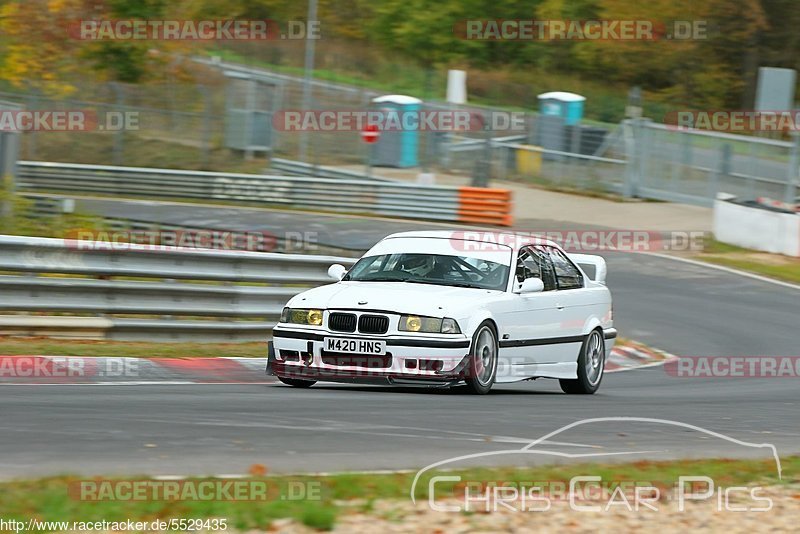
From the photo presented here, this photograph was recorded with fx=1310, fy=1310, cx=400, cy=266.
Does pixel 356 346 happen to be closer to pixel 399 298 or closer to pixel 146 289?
pixel 399 298

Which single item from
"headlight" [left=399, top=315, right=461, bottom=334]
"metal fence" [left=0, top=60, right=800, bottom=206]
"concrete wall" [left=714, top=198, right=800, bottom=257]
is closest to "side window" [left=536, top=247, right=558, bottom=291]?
"headlight" [left=399, top=315, right=461, bottom=334]

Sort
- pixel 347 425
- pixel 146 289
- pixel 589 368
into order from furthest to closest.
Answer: pixel 146 289
pixel 589 368
pixel 347 425

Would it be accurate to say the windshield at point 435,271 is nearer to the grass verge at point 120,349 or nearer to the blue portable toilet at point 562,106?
the grass verge at point 120,349

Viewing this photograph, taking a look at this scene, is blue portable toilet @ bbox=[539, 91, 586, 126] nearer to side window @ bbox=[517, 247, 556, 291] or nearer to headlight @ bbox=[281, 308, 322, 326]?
side window @ bbox=[517, 247, 556, 291]

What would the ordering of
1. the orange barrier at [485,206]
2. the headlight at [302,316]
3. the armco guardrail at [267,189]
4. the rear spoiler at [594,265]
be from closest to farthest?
the headlight at [302,316] < the rear spoiler at [594,265] < the orange barrier at [485,206] < the armco guardrail at [267,189]

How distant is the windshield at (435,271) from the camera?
10859mm

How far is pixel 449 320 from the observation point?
32.5 ft

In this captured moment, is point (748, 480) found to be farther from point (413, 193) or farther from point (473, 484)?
point (413, 193)

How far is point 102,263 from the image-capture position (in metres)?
12.8

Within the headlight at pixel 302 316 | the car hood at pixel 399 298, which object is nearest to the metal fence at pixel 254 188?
the car hood at pixel 399 298

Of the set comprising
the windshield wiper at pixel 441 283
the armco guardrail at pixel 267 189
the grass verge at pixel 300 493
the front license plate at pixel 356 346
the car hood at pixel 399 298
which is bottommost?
the grass verge at pixel 300 493

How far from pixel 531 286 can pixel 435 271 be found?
81 centimetres

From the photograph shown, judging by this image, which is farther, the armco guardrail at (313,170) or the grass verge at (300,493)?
the armco guardrail at (313,170)

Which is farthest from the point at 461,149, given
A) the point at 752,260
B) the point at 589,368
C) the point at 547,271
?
the point at 547,271
